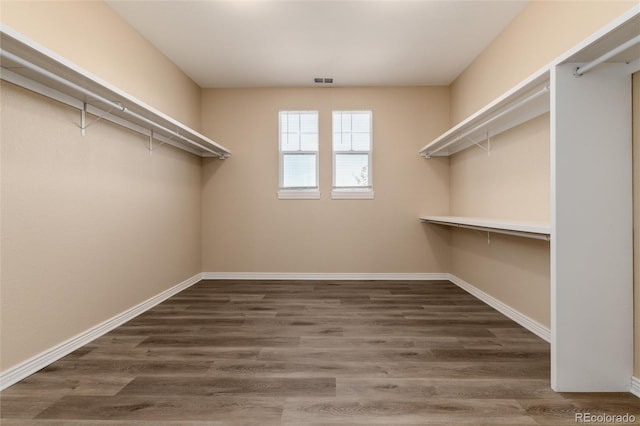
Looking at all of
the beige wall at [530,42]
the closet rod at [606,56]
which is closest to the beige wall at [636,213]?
the closet rod at [606,56]

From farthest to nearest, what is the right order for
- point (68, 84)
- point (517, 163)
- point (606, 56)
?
point (517, 163) → point (68, 84) → point (606, 56)

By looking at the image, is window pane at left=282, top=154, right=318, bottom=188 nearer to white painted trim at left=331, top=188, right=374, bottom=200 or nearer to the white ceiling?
white painted trim at left=331, top=188, right=374, bottom=200

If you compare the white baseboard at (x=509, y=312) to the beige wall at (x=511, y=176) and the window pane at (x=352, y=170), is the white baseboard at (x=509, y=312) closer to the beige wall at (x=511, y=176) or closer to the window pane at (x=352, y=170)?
the beige wall at (x=511, y=176)

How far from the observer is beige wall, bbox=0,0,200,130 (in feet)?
6.81

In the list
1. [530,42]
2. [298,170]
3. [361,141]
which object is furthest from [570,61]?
[298,170]

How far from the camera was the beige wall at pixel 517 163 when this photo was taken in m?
2.41

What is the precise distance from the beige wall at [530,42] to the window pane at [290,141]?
2286 mm

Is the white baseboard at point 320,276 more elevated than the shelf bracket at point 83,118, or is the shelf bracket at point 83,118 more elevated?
A: the shelf bracket at point 83,118

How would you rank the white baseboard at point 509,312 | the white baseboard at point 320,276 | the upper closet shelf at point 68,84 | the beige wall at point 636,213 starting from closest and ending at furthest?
1. the upper closet shelf at point 68,84
2. the beige wall at point 636,213
3. the white baseboard at point 509,312
4. the white baseboard at point 320,276

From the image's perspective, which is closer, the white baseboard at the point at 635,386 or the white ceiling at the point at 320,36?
the white baseboard at the point at 635,386

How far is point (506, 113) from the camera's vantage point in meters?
2.49

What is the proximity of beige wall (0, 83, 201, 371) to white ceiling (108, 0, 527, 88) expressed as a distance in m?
1.19

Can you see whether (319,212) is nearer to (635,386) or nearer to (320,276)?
(320,276)

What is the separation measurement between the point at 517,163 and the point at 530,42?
1.04 meters
